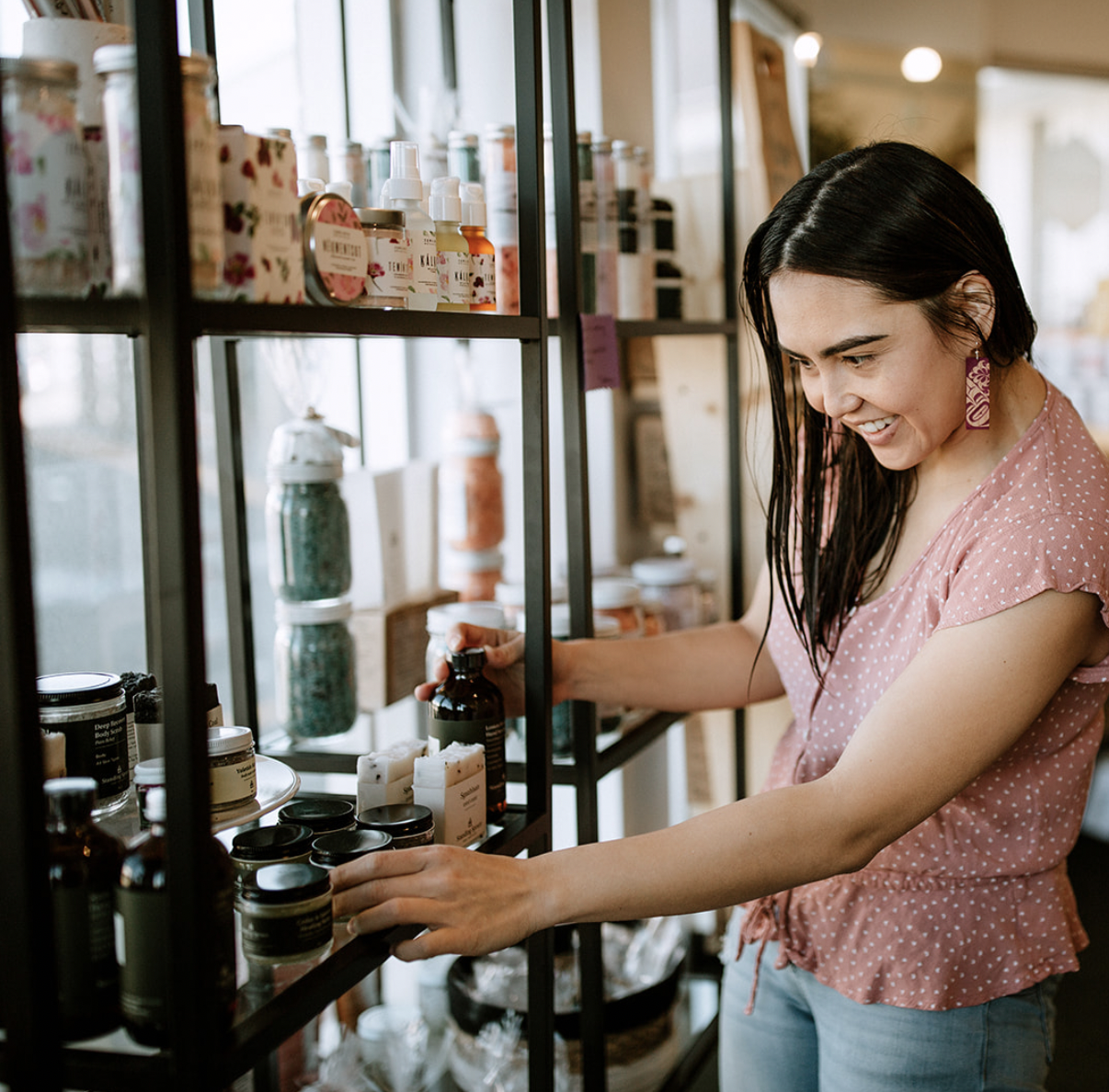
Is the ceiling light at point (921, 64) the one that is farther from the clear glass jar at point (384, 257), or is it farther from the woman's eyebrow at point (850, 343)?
the clear glass jar at point (384, 257)

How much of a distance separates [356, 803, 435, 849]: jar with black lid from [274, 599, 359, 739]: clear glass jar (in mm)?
383

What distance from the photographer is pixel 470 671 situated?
135 cm

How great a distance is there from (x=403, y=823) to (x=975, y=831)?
0.65m

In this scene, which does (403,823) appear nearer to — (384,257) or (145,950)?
(145,950)

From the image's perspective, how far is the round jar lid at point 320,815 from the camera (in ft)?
3.70

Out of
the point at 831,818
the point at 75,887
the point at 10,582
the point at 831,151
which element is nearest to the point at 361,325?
the point at 10,582

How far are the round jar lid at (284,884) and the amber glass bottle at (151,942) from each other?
100 millimetres

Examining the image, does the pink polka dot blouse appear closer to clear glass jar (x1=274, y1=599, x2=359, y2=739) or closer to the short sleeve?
the short sleeve

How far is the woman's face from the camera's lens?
1.22 m

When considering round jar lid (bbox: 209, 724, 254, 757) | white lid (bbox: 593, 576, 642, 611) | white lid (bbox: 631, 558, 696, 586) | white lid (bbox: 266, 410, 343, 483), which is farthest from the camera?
white lid (bbox: 631, 558, 696, 586)

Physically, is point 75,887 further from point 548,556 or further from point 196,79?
point 548,556

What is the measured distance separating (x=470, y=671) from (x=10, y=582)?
679mm

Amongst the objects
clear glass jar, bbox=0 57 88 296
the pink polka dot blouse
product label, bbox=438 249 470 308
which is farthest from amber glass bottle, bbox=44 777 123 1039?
the pink polka dot blouse

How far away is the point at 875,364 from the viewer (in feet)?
4.07
